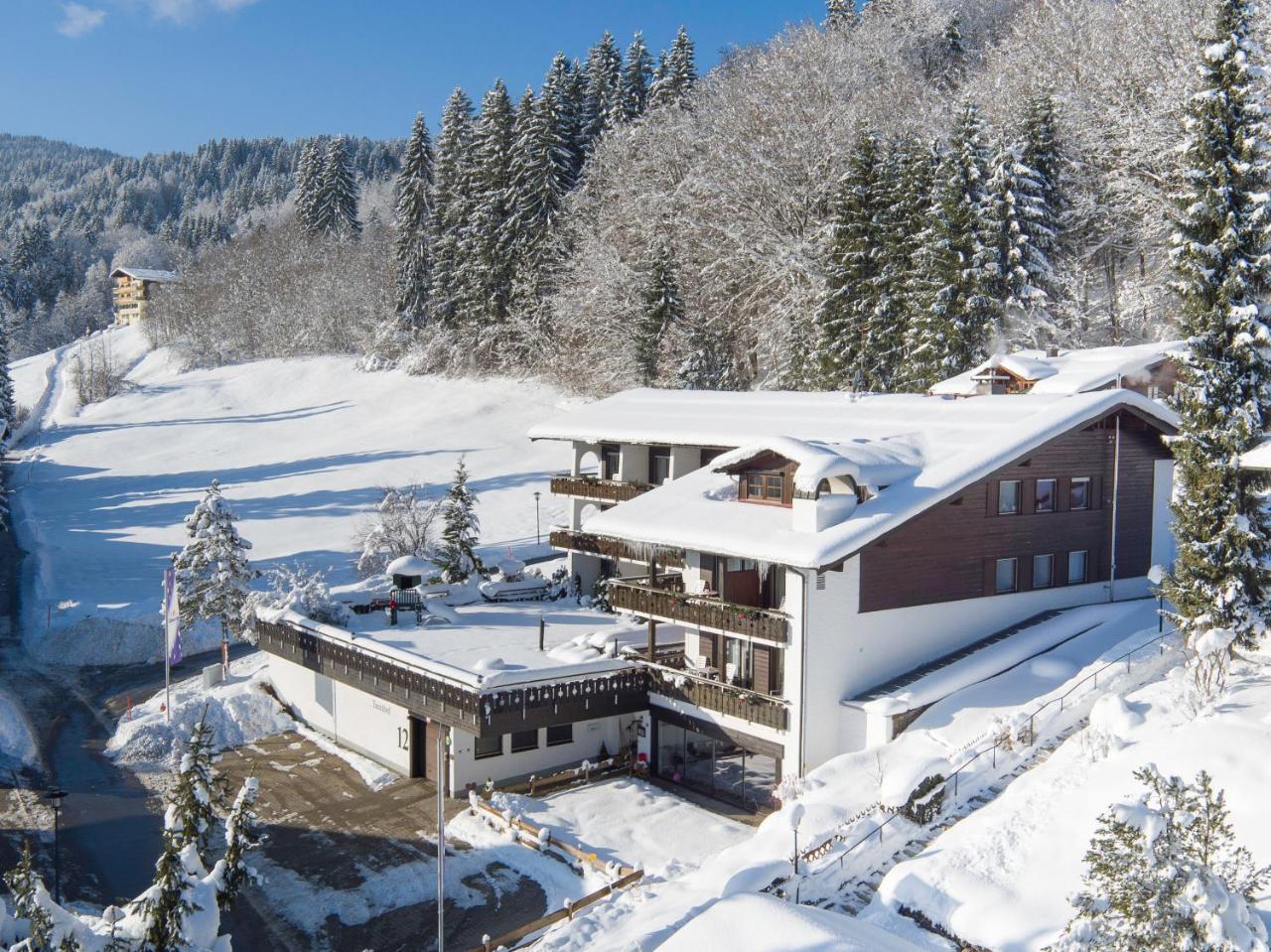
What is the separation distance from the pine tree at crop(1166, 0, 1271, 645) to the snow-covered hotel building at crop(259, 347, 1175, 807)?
4.35 meters

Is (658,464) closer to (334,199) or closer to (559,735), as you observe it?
(559,735)

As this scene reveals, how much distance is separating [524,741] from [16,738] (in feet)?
58.1

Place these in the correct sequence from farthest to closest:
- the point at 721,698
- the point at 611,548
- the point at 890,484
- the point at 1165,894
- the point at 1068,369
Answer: the point at 1068,369, the point at 611,548, the point at 721,698, the point at 890,484, the point at 1165,894

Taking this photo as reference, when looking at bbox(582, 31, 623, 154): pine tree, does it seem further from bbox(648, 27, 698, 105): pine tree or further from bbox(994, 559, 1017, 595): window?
bbox(994, 559, 1017, 595): window

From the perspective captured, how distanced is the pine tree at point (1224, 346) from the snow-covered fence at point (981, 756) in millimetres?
2017

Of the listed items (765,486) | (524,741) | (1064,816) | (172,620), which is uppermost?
(765,486)

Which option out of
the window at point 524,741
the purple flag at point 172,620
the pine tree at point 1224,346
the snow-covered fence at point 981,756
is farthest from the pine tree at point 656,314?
the snow-covered fence at point 981,756

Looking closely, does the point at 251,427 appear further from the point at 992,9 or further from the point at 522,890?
the point at 992,9

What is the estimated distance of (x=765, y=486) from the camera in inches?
1020

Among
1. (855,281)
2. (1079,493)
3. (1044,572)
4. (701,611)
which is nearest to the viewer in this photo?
(701,611)

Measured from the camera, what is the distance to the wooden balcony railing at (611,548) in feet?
93.1

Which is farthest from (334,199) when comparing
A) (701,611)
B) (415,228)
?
(701,611)

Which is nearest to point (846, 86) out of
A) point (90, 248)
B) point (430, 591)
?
point (430, 591)

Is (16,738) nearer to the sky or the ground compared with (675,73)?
nearer to the ground
